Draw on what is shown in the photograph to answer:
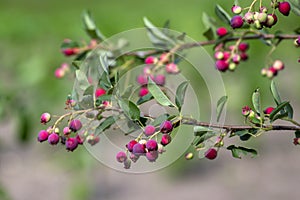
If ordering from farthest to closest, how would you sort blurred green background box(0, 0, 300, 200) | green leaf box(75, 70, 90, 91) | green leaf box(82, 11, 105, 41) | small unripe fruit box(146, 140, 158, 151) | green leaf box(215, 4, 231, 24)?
blurred green background box(0, 0, 300, 200) → green leaf box(82, 11, 105, 41) → green leaf box(215, 4, 231, 24) → green leaf box(75, 70, 90, 91) → small unripe fruit box(146, 140, 158, 151)

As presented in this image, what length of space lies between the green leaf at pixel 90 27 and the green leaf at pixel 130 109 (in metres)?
0.41

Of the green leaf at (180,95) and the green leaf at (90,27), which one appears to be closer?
the green leaf at (180,95)

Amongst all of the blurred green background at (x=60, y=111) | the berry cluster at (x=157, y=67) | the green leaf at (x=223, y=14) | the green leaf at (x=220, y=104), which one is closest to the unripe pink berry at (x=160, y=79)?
the berry cluster at (x=157, y=67)

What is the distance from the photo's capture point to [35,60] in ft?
6.56

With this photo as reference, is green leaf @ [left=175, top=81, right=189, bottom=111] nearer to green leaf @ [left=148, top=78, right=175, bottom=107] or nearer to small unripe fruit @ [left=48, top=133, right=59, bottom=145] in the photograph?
green leaf @ [left=148, top=78, right=175, bottom=107]

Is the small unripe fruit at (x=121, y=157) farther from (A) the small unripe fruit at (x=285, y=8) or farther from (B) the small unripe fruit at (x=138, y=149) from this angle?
(A) the small unripe fruit at (x=285, y=8)

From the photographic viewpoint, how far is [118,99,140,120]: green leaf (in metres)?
0.71

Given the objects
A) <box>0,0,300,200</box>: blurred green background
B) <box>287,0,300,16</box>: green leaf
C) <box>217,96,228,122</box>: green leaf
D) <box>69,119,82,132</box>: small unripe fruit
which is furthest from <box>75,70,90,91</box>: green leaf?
<box>0,0,300,200</box>: blurred green background

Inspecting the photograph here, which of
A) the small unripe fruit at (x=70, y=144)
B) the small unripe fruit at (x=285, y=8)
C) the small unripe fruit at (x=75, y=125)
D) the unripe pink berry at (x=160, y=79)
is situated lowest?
the small unripe fruit at (x=70, y=144)

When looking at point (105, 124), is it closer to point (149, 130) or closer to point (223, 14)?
point (149, 130)

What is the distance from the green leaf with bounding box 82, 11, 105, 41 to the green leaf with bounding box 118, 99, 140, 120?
0.41m

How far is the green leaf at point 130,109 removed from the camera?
707mm

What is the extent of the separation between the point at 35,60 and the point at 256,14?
54.4 inches

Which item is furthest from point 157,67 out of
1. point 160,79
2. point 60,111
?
point 60,111
